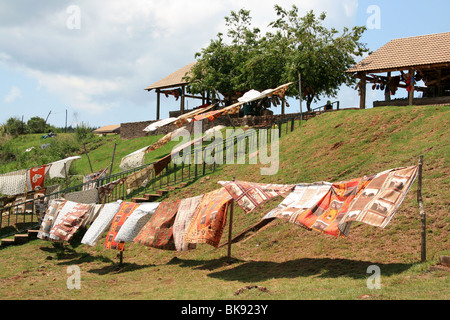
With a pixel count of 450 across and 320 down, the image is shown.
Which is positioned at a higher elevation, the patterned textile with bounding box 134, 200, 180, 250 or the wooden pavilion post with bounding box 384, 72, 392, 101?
the wooden pavilion post with bounding box 384, 72, 392, 101

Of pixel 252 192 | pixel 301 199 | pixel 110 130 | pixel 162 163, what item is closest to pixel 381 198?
pixel 301 199

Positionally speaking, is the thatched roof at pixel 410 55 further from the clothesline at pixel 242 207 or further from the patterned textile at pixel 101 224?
the patterned textile at pixel 101 224

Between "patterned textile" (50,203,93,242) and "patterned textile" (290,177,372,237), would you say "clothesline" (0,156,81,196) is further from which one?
"patterned textile" (290,177,372,237)

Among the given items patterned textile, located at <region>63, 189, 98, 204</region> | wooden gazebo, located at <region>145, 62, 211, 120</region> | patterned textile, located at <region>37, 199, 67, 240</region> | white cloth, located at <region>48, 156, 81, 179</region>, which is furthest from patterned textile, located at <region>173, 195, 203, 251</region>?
wooden gazebo, located at <region>145, 62, 211, 120</region>

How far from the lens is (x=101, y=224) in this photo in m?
12.2

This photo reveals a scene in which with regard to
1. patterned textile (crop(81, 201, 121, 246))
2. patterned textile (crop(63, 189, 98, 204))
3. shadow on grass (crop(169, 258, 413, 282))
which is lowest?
shadow on grass (crop(169, 258, 413, 282))

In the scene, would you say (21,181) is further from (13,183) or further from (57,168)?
(57,168)

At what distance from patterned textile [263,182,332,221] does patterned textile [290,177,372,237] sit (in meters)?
0.09

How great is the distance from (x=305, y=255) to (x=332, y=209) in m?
1.99

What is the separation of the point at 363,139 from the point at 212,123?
14733 millimetres

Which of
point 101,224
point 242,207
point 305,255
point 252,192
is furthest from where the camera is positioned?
point 101,224

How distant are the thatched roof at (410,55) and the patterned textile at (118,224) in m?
17.0

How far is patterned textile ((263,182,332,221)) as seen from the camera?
9258 millimetres
